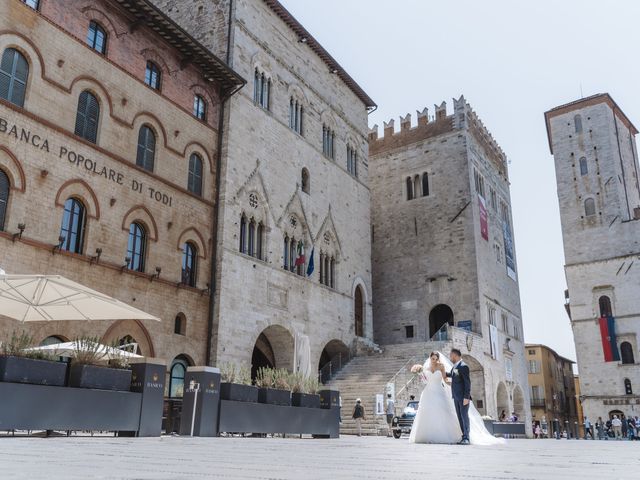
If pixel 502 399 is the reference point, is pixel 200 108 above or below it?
above

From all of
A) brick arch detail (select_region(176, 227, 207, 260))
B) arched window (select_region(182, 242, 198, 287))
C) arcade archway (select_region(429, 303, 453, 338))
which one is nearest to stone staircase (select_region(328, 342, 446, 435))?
arcade archway (select_region(429, 303, 453, 338))

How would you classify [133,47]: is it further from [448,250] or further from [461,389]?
[448,250]

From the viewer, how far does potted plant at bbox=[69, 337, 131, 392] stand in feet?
29.4

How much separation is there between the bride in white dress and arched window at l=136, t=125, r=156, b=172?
1250 centimetres

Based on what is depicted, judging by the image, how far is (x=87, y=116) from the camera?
1728 cm

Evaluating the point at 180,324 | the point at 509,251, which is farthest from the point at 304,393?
the point at 509,251

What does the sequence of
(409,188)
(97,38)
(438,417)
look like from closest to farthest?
(438,417) < (97,38) < (409,188)

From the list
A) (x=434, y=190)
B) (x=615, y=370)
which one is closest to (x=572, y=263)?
(x=615, y=370)

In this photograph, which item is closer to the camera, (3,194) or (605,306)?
(3,194)

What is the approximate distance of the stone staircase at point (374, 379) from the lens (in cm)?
2152

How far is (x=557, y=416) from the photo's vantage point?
5978cm

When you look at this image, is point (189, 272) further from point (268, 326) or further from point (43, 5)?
Answer: point (43, 5)

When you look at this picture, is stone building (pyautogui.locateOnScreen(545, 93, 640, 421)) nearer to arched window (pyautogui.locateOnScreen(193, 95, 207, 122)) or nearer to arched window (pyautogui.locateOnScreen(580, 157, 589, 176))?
arched window (pyautogui.locateOnScreen(580, 157, 589, 176))

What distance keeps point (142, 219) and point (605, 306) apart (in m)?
35.7
